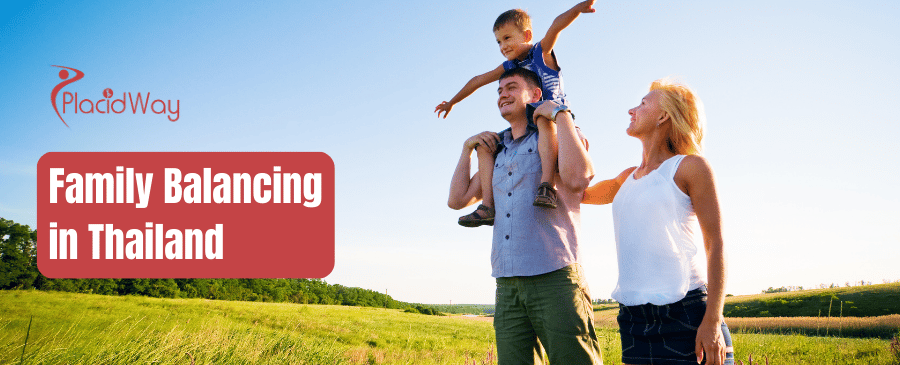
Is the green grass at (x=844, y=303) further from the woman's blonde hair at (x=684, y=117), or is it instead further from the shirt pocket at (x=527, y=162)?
the woman's blonde hair at (x=684, y=117)

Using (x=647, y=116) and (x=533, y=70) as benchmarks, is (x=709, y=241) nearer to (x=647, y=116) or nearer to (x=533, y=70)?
(x=647, y=116)

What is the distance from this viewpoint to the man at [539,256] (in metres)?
2.35

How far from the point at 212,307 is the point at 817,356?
46.2 meters

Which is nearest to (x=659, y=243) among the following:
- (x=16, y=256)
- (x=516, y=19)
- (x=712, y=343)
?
(x=712, y=343)

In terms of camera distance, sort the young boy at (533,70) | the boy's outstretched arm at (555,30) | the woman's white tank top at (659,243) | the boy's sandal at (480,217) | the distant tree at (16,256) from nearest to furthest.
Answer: the woman's white tank top at (659,243), the young boy at (533,70), the boy's sandal at (480,217), the boy's outstretched arm at (555,30), the distant tree at (16,256)

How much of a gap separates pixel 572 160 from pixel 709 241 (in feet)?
2.65

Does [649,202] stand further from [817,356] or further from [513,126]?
[817,356]

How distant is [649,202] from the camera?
2143mm

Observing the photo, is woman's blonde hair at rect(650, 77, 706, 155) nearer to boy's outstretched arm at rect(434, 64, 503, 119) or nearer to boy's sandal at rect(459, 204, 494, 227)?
boy's sandal at rect(459, 204, 494, 227)

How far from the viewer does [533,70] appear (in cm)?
397

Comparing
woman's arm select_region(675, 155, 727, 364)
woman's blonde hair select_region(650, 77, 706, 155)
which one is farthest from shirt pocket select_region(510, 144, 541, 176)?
woman's arm select_region(675, 155, 727, 364)

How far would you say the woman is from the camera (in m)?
1.95

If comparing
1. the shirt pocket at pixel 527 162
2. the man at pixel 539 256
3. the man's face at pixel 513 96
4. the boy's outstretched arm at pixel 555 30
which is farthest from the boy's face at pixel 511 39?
the shirt pocket at pixel 527 162

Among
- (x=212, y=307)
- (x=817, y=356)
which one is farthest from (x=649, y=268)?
(x=212, y=307)
